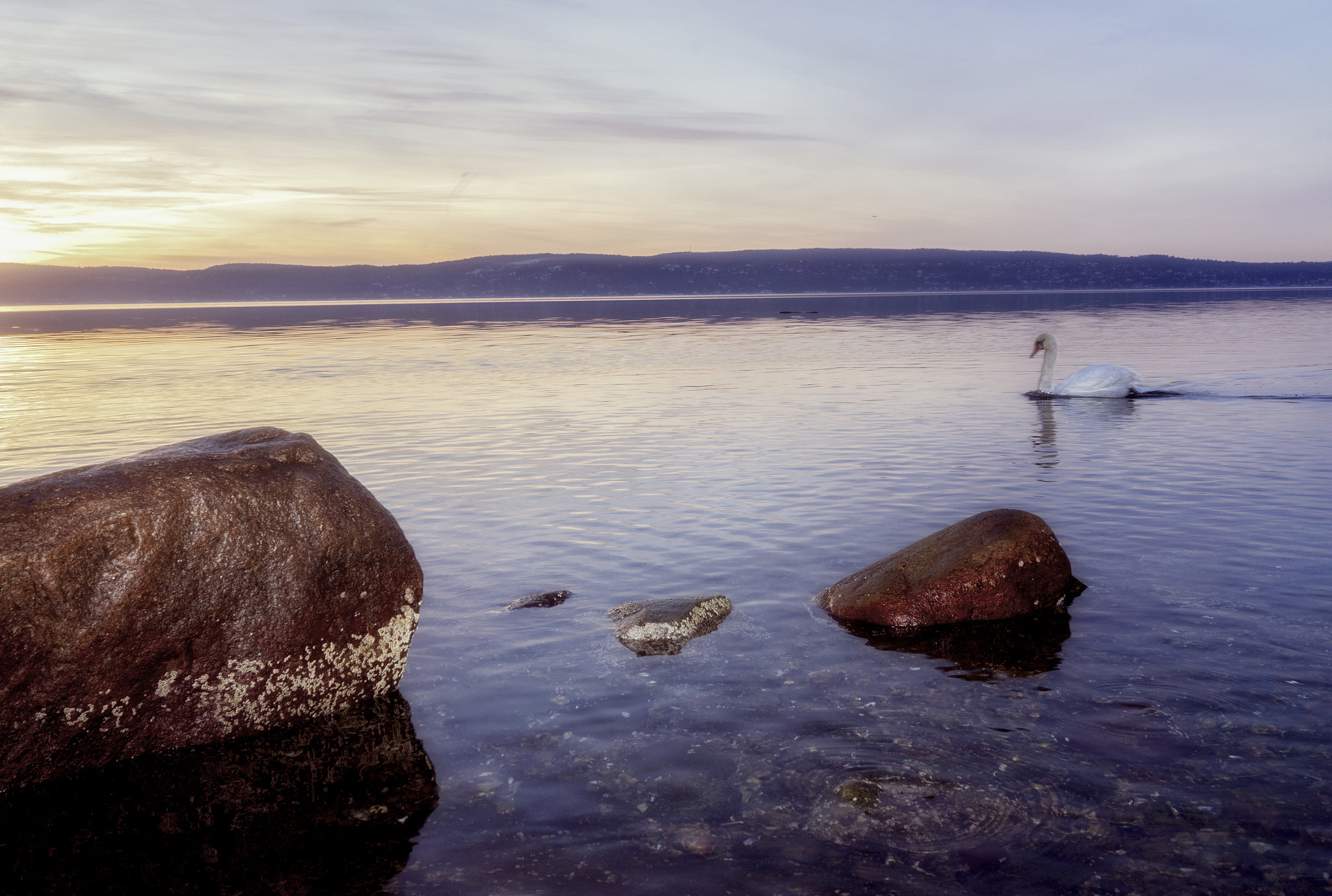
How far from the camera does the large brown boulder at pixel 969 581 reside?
877 centimetres

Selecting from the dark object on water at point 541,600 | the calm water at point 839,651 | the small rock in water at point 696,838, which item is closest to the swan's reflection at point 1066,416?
the calm water at point 839,651

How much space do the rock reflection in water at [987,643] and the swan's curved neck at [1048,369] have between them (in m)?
18.1

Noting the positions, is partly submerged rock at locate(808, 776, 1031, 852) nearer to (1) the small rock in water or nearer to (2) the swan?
(1) the small rock in water

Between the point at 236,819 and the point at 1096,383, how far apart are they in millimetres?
24072

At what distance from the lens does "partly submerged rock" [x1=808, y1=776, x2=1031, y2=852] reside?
534 centimetres

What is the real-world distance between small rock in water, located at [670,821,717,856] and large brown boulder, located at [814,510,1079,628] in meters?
3.72

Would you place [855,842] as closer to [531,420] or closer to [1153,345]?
[531,420]

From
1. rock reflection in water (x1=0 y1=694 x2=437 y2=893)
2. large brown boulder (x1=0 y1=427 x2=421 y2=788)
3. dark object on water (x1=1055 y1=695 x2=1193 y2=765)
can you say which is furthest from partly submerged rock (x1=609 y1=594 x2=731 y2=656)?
dark object on water (x1=1055 y1=695 x2=1193 y2=765)

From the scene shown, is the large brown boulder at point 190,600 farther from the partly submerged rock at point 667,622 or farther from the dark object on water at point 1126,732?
the dark object on water at point 1126,732

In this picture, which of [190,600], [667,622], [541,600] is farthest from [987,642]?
[190,600]

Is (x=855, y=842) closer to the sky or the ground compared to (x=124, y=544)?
closer to the ground

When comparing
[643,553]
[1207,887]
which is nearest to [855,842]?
[1207,887]

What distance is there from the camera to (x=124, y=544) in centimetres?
620

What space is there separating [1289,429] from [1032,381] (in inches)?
428
